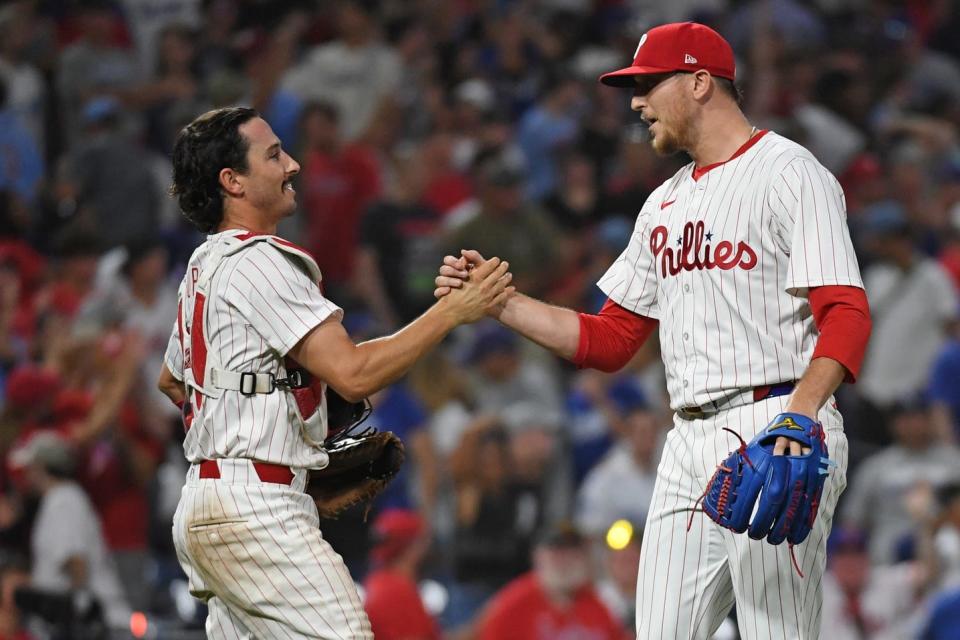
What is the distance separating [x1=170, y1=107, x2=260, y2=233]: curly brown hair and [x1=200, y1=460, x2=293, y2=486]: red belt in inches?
26.5

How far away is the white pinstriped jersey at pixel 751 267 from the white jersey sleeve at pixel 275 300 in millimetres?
946

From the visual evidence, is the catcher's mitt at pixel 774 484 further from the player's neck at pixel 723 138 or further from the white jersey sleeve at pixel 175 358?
the white jersey sleeve at pixel 175 358

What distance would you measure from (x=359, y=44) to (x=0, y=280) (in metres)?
3.11

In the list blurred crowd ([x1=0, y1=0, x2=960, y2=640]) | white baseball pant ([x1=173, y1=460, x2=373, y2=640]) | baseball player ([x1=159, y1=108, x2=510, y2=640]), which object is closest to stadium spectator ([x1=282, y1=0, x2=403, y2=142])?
blurred crowd ([x1=0, y1=0, x2=960, y2=640])

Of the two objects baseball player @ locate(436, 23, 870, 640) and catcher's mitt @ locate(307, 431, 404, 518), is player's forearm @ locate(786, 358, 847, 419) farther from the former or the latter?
catcher's mitt @ locate(307, 431, 404, 518)

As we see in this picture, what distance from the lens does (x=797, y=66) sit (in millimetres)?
11266

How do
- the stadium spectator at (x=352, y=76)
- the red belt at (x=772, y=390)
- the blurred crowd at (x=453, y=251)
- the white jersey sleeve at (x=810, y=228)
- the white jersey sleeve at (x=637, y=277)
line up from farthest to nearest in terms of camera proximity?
1. the stadium spectator at (x=352, y=76)
2. the blurred crowd at (x=453, y=251)
3. the white jersey sleeve at (x=637, y=277)
4. the red belt at (x=772, y=390)
5. the white jersey sleeve at (x=810, y=228)

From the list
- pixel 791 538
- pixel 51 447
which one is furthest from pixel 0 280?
pixel 791 538

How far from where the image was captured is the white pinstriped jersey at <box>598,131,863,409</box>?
12.8 feet

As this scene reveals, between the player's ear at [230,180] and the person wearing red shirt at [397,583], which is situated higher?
the player's ear at [230,180]

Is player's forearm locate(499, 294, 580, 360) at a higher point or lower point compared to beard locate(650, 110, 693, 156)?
lower

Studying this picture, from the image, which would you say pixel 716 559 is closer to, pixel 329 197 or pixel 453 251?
pixel 453 251

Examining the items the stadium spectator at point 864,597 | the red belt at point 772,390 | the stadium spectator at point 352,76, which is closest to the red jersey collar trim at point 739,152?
the red belt at point 772,390

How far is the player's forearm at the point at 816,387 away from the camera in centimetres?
374
